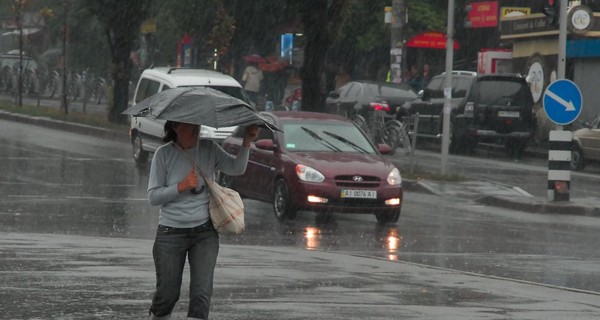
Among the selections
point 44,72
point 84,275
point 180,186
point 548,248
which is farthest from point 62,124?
point 180,186

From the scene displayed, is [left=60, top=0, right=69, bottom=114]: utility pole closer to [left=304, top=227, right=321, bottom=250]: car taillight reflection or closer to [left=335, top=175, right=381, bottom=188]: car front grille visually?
[left=335, top=175, right=381, bottom=188]: car front grille

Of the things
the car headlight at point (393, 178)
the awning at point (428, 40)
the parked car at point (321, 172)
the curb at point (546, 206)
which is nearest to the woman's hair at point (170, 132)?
the parked car at point (321, 172)

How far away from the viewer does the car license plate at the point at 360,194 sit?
1797cm

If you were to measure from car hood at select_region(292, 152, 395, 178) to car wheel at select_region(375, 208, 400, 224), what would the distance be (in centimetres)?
52

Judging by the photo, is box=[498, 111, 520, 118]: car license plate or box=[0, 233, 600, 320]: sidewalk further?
box=[498, 111, 520, 118]: car license plate

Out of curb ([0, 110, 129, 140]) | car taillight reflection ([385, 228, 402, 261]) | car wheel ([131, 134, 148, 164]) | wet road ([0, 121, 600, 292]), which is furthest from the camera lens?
curb ([0, 110, 129, 140])

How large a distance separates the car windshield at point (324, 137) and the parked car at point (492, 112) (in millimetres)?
15612

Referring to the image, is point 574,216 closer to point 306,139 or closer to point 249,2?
point 306,139

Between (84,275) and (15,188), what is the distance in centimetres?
1009

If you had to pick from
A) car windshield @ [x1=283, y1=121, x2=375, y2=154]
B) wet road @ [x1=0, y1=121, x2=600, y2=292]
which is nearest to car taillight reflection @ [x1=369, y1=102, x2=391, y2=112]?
wet road @ [x1=0, y1=121, x2=600, y2=292]

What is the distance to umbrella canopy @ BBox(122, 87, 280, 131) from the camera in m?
7.88

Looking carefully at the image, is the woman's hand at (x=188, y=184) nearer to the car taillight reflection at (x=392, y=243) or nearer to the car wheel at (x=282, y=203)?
the car taillight reflection at (x=392, y=243)

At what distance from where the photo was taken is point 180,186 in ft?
26.1

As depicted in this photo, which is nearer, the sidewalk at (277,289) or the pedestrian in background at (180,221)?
the pedestrian in background at (180,221)
